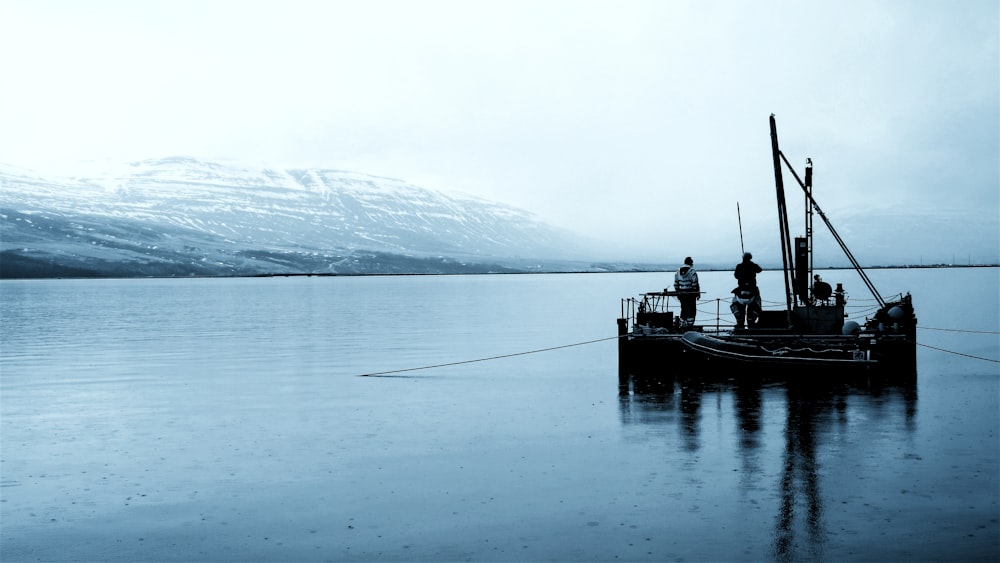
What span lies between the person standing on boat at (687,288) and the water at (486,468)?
458 centimetres

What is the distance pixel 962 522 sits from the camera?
14.4 m

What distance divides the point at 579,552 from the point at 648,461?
645cm

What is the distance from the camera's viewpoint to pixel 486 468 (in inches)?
750

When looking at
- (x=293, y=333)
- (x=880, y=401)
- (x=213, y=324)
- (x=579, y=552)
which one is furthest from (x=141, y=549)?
(x=213, y=324)

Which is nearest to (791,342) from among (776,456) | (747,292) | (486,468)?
(747,292)

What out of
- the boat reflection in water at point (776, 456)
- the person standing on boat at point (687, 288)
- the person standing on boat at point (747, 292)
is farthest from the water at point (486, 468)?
the person standing on boat at point (747, 292)

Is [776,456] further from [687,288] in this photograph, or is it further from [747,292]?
[687,288]

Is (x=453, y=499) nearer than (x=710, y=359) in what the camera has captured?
Yes

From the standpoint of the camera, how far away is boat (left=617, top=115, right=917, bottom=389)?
118 feet

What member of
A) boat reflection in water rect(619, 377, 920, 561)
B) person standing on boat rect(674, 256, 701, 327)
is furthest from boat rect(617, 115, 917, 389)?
boat reflection in water rect(619, 377, 920, 561)

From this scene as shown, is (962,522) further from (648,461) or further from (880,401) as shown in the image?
(880,401)

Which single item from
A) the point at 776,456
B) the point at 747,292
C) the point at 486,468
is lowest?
the point at 486,468

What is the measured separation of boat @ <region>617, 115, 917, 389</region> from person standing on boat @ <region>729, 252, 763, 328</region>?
455 mm

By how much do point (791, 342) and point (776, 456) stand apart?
19.6 metres
